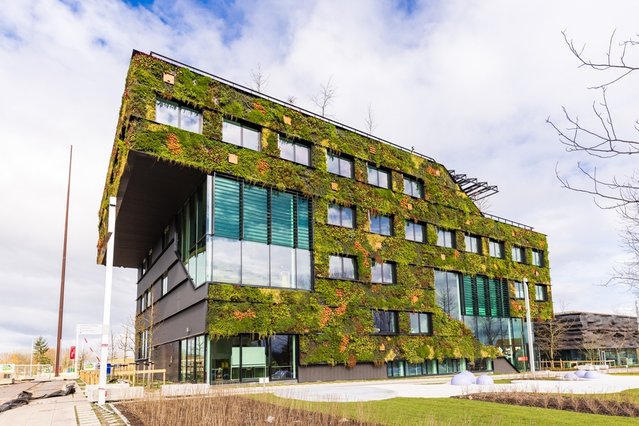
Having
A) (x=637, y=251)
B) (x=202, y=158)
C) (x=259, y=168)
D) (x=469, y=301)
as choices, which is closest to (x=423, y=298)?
(x=469, y=301)

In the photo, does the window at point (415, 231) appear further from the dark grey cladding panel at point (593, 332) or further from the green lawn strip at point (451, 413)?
the dark grey cladding panel at point (593, 332)

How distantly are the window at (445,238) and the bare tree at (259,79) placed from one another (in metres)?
15.9

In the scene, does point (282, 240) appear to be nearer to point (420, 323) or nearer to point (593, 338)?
point (420, 323)

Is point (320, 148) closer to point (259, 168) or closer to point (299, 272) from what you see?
point (259, 168)

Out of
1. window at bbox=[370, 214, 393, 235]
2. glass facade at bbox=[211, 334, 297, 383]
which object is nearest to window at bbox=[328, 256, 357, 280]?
window at bbox=[370, 214, 393, 235]

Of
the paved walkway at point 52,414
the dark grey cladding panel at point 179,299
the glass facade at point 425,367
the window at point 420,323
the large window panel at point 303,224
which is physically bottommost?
the glass facade at point 425,367

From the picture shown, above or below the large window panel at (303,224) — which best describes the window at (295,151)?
above

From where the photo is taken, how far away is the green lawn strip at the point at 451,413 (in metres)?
11.2

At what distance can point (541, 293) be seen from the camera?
157 feet

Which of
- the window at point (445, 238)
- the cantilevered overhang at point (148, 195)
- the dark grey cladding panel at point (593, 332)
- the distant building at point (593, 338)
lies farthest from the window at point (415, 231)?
the dark grey cladding panel at point (593, 332)

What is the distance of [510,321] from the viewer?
42375mm

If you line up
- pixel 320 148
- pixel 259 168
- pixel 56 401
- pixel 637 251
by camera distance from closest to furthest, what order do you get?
pixel 637 251, pixel 56 401, pixel 259 168, pixel 320 148

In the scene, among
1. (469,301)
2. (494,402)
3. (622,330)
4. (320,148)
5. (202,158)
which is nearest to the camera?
(494,402)

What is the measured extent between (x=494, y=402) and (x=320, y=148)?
18.6m
